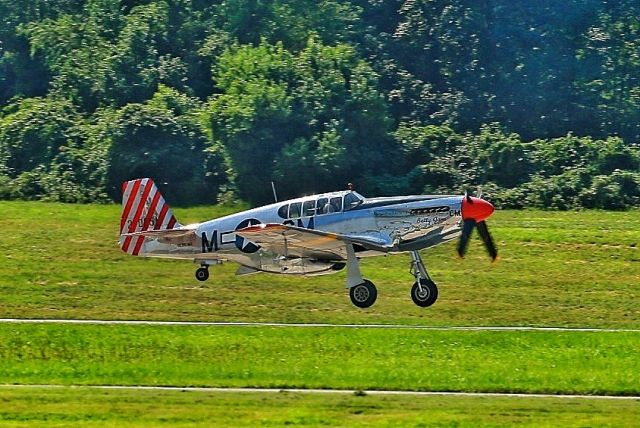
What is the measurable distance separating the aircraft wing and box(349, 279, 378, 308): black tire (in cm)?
88

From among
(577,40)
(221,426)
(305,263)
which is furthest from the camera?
(577,40)

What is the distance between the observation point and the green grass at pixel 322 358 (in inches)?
1296

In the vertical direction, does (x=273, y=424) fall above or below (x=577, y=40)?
below

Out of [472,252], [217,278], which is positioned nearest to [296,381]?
[217,278]

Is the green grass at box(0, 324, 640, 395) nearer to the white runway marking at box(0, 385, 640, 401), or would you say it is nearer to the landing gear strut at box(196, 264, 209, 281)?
the white runway marking at box(0, 385, 640, 401)

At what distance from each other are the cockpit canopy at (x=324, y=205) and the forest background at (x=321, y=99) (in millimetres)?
18335

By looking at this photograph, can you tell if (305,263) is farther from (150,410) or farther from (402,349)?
(150,410)

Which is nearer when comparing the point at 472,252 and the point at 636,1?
the point at 472,252

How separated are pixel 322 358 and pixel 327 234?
3.30m

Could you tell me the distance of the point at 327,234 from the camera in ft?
120

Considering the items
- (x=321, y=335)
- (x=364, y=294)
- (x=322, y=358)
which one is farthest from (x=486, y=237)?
(x=322, y=358)

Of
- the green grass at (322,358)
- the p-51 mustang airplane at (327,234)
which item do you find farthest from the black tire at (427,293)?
the green grass at (322,358)

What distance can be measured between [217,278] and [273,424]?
58.3 feet

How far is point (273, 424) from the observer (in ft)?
90.6
